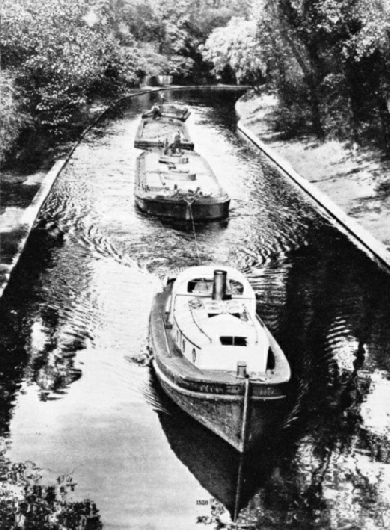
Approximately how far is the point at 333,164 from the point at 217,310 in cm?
3488

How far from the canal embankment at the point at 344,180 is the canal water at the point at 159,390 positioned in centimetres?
100

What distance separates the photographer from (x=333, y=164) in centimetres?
6081

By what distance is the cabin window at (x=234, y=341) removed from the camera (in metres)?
26.5

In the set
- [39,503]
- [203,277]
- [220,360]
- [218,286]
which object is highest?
[218,286]

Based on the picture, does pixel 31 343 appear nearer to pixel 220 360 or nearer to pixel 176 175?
pixel 220 360

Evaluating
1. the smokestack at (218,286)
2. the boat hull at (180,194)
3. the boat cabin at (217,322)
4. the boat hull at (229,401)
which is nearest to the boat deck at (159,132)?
the boat hull at (180,194)

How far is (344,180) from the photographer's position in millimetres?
56000

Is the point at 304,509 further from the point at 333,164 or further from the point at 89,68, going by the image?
the point at 89,68

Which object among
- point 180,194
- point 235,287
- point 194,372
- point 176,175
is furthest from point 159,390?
point 176,175

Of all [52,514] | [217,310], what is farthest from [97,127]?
[52,514]

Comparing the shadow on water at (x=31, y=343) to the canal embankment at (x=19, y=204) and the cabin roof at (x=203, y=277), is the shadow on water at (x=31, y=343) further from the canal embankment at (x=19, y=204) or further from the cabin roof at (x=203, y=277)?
the cabin roof at (x=203, y=277)

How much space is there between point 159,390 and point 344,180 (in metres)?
31.1

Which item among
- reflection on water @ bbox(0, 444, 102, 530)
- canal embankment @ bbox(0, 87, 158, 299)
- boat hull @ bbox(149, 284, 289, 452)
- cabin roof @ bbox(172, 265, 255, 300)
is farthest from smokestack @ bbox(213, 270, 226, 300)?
canal embankment @ bbox(0, 87, 158, 299)

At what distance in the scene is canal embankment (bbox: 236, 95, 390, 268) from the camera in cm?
4531
